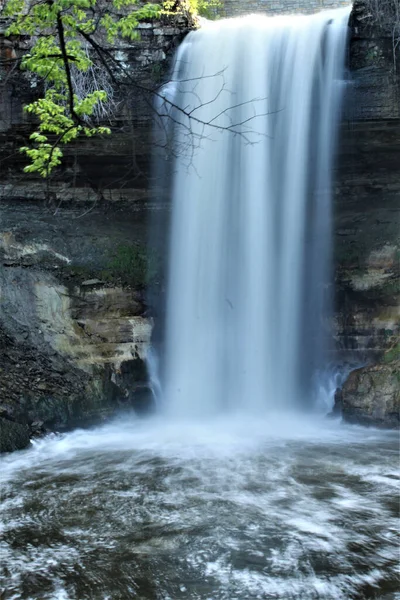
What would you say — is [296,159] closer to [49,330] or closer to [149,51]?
[149,51]

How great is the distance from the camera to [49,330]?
8375 millimetres

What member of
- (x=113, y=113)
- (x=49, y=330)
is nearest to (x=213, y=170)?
(x=113, y=113)

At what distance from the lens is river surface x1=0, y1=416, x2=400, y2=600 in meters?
3.20

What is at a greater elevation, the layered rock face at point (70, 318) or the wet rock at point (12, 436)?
the layered rock face at point (70, 318)

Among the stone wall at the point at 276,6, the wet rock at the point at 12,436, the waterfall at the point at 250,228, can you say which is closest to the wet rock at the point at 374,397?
the waterfall at the point at 250,228

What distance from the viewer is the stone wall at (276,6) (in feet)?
48.4

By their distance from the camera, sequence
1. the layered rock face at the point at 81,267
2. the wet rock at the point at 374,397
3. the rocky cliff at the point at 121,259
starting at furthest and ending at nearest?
1. the layered rock face at the point at 81,267
2. the rocky cliff at the point at 121,259
3. the wet rock at the point at 374,397

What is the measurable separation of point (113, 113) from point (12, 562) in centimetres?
680

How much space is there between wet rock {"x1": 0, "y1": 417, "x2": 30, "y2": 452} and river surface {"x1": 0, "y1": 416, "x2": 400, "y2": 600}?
15 cm

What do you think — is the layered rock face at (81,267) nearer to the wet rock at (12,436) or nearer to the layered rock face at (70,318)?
the layered rock face at (70,318)

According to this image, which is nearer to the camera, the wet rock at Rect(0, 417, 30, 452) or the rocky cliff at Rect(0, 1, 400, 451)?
the wet rock at Rect(0, 417, 30, 452)

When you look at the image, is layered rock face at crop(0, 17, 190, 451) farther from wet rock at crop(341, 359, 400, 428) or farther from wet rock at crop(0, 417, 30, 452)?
wet rock at crop(341, 359, 400, 428)

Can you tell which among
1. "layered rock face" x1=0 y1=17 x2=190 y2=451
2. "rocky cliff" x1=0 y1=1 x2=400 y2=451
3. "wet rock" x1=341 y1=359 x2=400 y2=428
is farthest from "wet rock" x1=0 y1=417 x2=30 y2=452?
"wet rock" x1=341 y1=359 x2=400 y2=428

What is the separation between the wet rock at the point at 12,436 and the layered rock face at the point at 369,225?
4186mm
